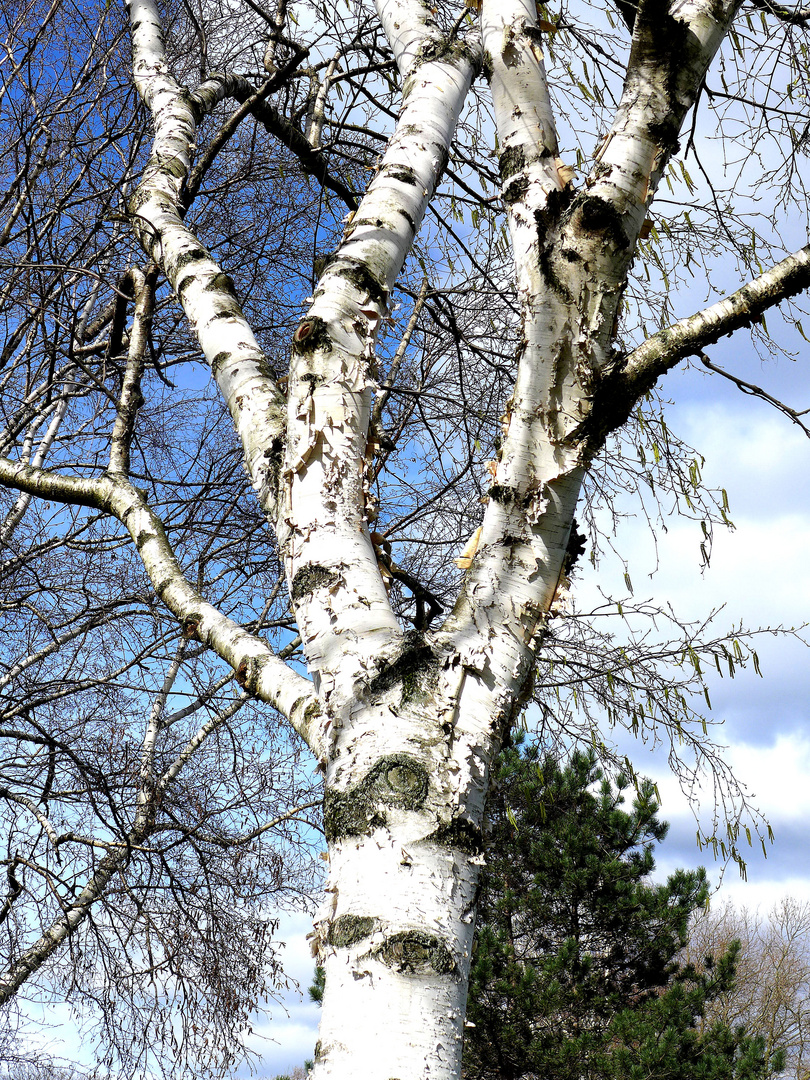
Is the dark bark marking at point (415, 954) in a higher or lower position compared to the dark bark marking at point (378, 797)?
lower

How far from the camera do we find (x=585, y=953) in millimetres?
7570

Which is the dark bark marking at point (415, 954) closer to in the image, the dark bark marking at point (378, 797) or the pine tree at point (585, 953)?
the dark bark marking at point (378, 797)

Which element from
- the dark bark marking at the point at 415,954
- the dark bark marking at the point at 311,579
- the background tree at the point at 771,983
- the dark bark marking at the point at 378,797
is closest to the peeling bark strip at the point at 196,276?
the dark bark marking at the point at 311,579

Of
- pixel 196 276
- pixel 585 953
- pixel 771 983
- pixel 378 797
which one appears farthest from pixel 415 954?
pixel 771 983

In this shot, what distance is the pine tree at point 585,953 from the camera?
6395 millimetres

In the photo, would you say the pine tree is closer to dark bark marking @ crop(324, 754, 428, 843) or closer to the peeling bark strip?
the peeling bark strip

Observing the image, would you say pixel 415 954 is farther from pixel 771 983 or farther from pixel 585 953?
pixel 771 983

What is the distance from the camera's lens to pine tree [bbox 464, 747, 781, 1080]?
6.39m

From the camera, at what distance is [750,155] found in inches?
132

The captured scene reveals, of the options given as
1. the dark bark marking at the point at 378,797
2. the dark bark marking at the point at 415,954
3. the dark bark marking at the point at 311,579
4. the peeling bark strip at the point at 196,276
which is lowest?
the dark bark marking at the point at 415,954

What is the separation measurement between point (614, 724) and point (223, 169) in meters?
4.76

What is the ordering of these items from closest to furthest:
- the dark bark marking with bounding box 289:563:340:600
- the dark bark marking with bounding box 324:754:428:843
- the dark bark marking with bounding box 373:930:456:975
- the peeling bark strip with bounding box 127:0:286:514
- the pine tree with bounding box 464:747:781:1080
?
the dark bark marking with bounding box 373:930:456:975
the dark bark marking with bounding box 324:754:428:843
the dark bark marking with bounding box 289:563:340:600
the peeling bark strip with bounding box 127:0:286:514
the pine tree with bounding box 464:747:781:1080

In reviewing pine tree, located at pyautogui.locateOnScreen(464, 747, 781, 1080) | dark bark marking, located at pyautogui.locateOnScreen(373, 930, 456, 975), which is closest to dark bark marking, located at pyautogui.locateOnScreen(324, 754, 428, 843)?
dark bark marking, located at pyautogui.locateOnScreen(373, 930, 456, 975)

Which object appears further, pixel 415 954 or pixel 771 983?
pixel 771 983
